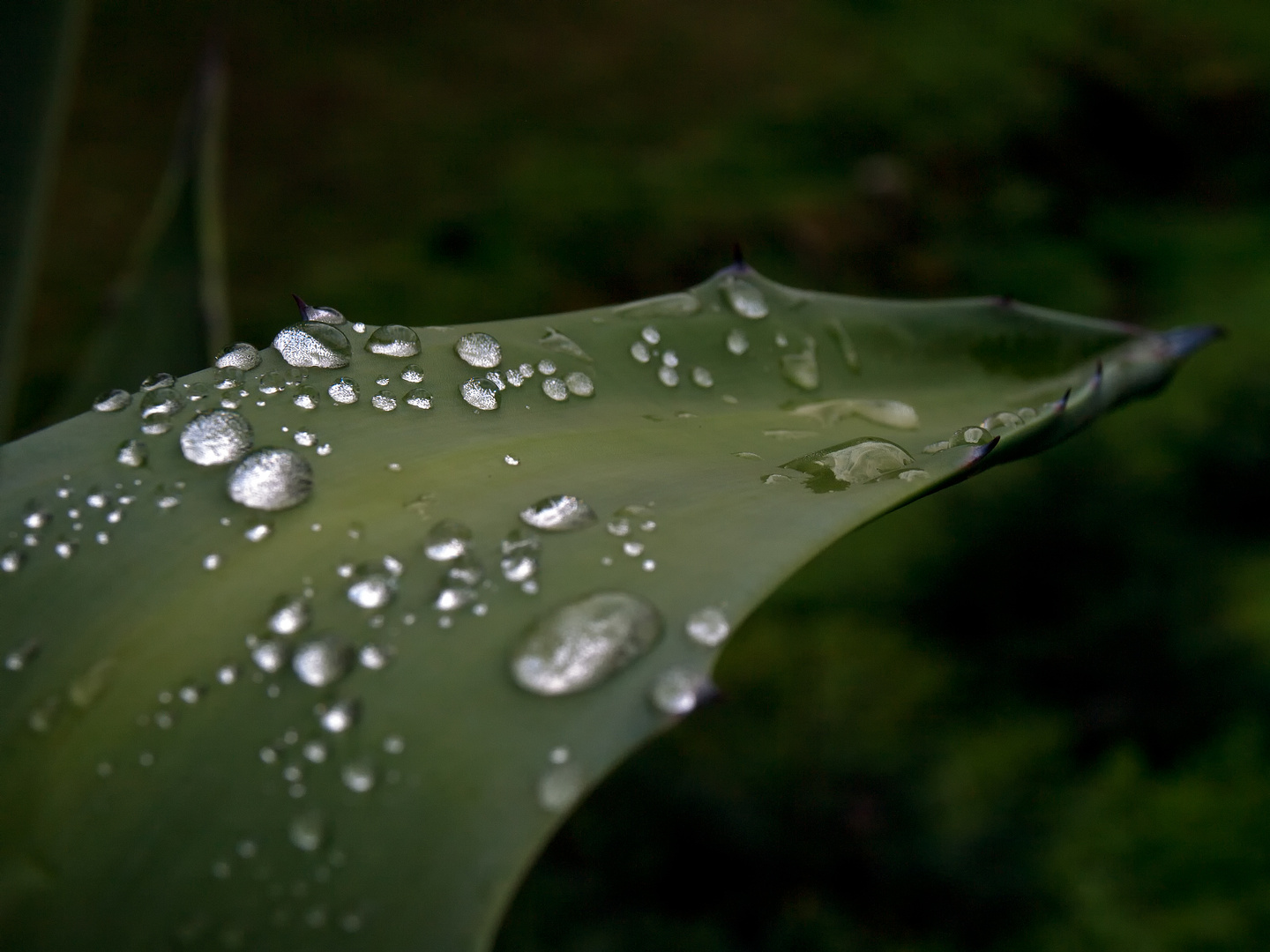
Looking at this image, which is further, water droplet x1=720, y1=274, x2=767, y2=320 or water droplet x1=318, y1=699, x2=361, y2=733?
water droplet x1=720, y1=274, x2=767, y2=320

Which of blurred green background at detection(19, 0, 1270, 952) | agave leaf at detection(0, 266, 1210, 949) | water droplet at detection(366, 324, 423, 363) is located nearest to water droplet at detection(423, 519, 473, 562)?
agave leaf at detection(0, 266, 1210, 949)

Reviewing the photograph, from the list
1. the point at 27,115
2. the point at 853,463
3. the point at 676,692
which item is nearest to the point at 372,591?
the point at 676,692

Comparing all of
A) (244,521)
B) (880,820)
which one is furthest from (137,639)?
(880,820)

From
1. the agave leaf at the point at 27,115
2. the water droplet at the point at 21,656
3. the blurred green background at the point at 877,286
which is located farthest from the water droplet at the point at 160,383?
the blurred green background at the point at 877,286

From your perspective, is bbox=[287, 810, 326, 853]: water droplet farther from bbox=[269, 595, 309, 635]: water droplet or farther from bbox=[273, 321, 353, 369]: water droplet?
bbox=[273, 321, 353, 369]: water droplet

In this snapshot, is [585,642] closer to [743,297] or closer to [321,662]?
[321,662]

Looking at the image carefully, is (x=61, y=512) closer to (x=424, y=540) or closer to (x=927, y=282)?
(x=424, y=540)

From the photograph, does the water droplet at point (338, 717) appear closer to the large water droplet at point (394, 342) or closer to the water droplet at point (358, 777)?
the water droplet at point (358, 777)
